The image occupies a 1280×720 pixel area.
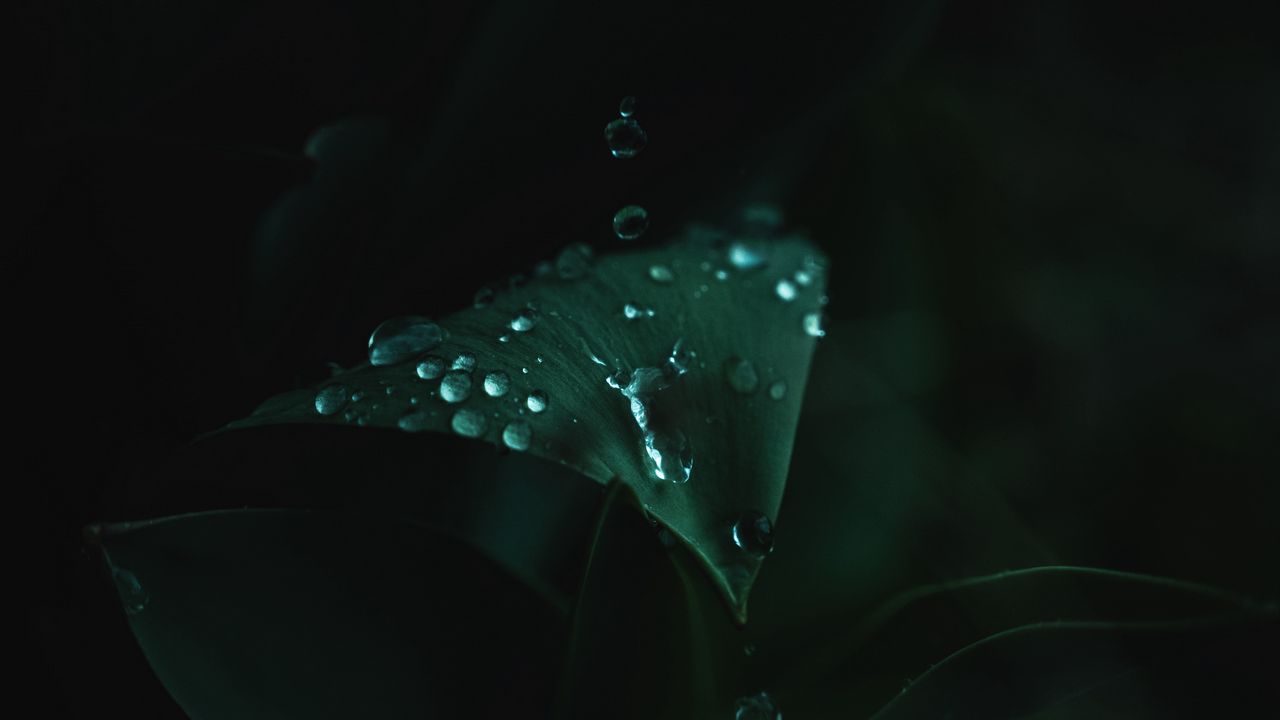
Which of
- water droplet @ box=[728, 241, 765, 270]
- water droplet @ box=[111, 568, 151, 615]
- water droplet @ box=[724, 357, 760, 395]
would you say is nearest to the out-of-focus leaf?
water droplet @ box=[111, 568, 151, 615]

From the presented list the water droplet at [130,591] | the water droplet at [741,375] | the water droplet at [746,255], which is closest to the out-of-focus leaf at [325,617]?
the water droplet at [130,591]

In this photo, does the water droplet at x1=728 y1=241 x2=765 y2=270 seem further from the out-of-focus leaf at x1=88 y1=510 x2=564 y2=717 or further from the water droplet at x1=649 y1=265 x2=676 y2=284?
the out-of-focus leaf at x1=88 y1=510 x2=564 y2=717

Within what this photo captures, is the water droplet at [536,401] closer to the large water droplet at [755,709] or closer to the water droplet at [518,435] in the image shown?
the water droplet at [518,435]

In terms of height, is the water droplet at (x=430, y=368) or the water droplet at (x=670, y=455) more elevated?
the water droplet at (x=430, y=368)

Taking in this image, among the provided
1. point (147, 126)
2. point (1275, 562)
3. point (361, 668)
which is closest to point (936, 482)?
point (1275, 562)

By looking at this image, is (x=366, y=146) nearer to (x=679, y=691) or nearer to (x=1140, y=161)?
(x=679, y=691)

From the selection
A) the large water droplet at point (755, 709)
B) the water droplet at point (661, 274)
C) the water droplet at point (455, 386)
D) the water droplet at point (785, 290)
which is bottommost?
the large water droplet at point (755, 709)
